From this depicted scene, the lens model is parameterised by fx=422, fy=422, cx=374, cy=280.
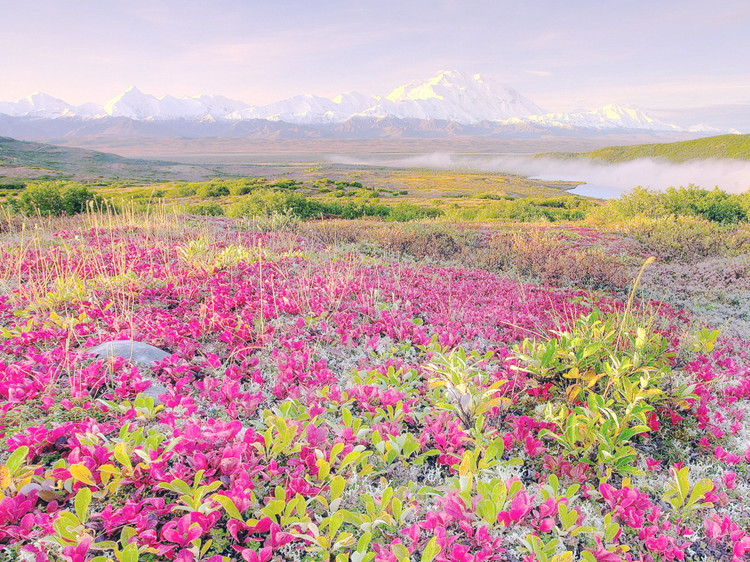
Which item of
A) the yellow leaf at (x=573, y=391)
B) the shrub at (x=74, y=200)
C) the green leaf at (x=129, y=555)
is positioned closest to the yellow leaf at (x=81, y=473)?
the green leaf at (x=129, y=555)

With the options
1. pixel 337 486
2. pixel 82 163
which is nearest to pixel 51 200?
pixel 337 486

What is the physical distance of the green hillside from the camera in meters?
133

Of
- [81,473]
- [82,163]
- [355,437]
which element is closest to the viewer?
[81,473]

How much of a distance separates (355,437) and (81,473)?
188 centimetres

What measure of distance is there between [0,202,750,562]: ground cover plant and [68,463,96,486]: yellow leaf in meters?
0.02

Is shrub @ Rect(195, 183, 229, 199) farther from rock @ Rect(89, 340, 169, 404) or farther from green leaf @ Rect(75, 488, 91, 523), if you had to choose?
green leaf @ Rect(75, 488, 91, 523)

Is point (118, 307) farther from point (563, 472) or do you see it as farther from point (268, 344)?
point (563, 472)

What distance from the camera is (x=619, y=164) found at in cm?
17350

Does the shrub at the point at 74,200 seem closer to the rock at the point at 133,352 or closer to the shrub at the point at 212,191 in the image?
the rock at the point at 133,352

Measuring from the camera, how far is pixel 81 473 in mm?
2709

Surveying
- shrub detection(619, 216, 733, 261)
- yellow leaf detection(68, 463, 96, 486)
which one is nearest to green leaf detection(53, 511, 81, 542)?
yellow leaf detection(68, 463, 96, 486)

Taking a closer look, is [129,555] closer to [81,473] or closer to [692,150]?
[81,473]

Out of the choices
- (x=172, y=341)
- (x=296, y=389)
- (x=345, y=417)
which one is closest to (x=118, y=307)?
(x=172, y=341)

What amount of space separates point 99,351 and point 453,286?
19.9 feet
